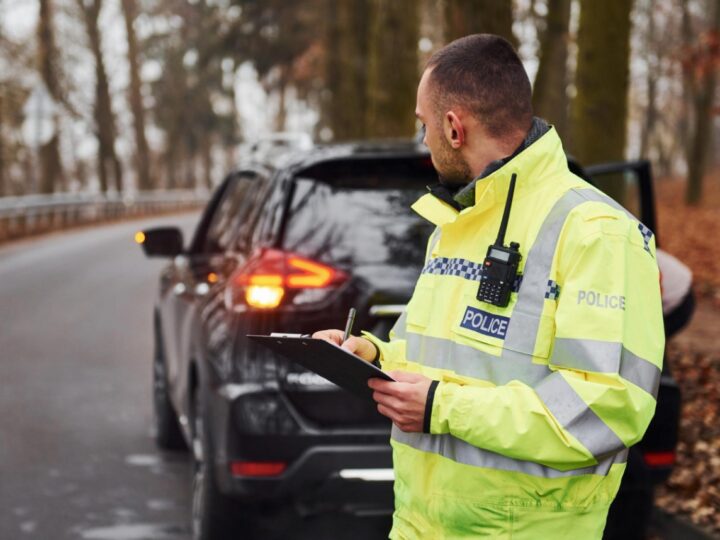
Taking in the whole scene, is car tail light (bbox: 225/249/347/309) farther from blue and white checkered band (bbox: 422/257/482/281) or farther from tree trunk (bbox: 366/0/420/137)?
tree trunk (bbox: 366/0/420/137)

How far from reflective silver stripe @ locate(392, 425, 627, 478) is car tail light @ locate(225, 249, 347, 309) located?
2.29m

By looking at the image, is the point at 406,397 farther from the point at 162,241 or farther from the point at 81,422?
the point at 81,422

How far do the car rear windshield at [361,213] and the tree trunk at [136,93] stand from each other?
38024mm

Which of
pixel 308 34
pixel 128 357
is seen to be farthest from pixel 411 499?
pixel 308 34

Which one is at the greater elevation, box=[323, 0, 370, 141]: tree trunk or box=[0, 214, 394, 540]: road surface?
box=[323, 0, 370, 141]: tree trunk

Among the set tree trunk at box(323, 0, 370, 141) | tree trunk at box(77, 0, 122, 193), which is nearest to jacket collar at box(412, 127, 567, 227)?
tree trunk at box(323, 0, 370, 141)

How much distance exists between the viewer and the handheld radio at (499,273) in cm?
239

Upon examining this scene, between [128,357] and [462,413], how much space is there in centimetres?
909

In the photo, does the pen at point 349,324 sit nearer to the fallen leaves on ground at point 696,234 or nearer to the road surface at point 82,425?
the road surface at point 82,425

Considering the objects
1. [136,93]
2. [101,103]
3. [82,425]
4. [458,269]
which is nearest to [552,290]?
[458,269]

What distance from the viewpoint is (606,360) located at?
2.23 meters

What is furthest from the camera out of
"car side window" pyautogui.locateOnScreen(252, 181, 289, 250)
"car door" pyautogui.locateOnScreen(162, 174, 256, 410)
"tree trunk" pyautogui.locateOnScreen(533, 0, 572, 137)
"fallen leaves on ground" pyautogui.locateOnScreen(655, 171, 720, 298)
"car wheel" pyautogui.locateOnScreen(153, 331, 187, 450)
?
"fallen leaves on ground" pyautogui.locateOnScreen(655, 171, 720, 298)

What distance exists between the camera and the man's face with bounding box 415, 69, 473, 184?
2.51m

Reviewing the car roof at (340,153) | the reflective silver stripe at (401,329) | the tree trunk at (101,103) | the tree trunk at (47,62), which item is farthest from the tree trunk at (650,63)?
the reflective silver stripe at (401,329)
